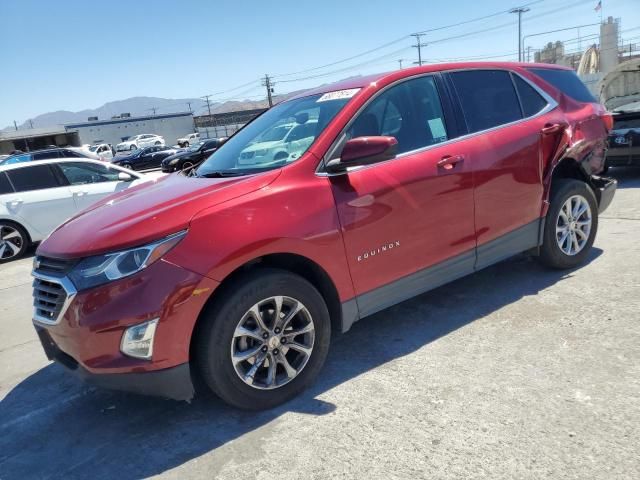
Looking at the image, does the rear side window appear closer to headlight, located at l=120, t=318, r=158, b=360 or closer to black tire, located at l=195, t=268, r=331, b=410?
black tire, located at l=195, t=268, r=331, b=410

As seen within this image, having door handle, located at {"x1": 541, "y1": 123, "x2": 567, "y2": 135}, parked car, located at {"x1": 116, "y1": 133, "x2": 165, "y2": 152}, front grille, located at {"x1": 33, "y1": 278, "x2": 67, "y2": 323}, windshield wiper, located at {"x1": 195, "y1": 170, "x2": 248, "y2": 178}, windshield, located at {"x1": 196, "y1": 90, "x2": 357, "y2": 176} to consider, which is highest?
parked car, located at {"x1": 116, "y1": 133, "x2": 165, "y2": 152}

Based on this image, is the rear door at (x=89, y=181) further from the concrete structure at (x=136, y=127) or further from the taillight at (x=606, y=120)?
the concrete structure at (x=136, y=127)

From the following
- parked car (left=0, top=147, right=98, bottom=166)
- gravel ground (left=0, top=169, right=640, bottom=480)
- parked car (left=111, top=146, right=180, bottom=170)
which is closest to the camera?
gravel ground (left=0, top=169, right=640, bottom=480)

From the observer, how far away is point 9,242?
807cm

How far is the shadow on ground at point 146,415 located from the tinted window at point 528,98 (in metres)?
1.53

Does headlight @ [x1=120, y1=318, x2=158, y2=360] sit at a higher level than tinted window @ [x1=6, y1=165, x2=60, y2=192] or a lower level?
lower

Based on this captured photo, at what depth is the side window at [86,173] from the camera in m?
8.54

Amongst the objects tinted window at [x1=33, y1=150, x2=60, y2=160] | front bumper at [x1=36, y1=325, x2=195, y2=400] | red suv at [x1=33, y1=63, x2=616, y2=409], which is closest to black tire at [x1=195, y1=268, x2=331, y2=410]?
red suv at [x1=33, y1=63, x2=616, y2=409]

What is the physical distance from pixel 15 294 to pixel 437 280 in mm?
5167

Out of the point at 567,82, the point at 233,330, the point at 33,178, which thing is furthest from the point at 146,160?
the point at 233,330

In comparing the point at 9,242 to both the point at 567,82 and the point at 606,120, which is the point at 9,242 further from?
the point at 606,120

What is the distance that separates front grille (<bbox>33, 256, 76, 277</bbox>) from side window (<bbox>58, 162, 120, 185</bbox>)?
616 cm

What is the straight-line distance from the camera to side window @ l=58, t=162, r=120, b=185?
8.54 metres

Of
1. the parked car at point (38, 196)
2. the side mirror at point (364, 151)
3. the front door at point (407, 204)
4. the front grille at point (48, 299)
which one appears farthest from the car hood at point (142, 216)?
the parked car at point (38, 196)
